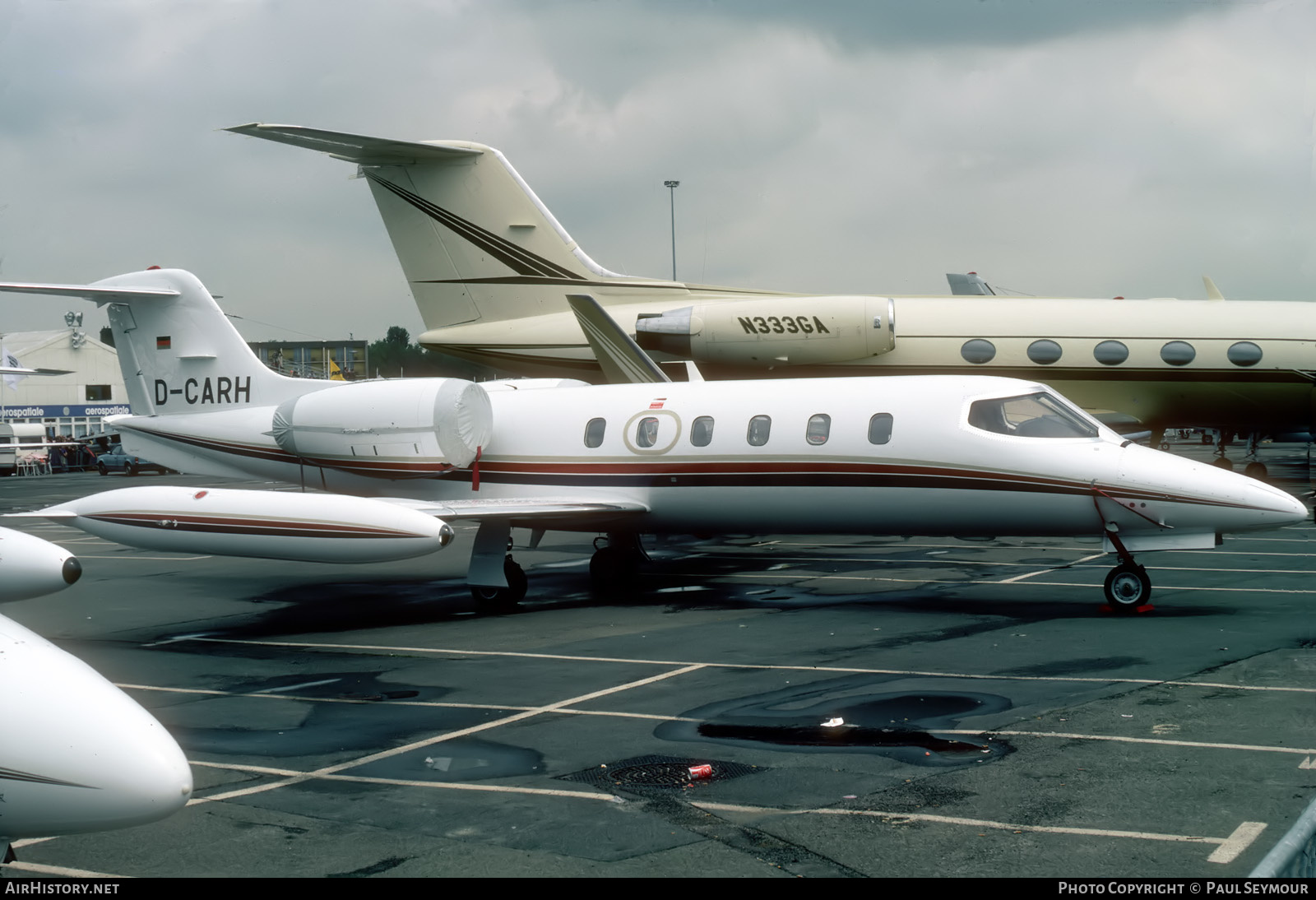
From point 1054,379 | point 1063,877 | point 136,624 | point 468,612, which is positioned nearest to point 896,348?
point 1054,379

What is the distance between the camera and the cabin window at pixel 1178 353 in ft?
79.7

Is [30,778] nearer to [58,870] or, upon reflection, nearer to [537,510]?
[58,870]

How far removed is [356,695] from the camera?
1053 centimetres

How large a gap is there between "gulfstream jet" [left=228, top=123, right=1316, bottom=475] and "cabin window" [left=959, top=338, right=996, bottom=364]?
2 cm

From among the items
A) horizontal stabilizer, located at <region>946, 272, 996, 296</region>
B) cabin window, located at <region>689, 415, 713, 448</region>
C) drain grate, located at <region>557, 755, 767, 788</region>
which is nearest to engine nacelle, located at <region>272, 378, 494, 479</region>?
cabin window, located at <region>689, 415, 713, 448</region>

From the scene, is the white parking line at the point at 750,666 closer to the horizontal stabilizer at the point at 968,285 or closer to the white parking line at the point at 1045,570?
the white parking line at the point at 1045,570

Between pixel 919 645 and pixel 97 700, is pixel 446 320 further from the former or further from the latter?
pixel 97 700

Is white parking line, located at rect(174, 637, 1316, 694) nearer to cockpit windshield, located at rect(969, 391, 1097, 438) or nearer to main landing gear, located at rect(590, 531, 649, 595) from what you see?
cockpit windshield, located at rect(969, 391, 1097, 438)

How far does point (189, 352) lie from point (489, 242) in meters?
7.58

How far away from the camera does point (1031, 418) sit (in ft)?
47.3

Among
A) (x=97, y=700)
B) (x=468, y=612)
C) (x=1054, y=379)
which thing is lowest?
(x=468, y=612)

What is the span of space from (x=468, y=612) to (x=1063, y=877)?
1054 centimetres

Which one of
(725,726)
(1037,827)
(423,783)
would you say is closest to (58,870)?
(423,783)

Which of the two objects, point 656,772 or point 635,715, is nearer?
point 656,772
